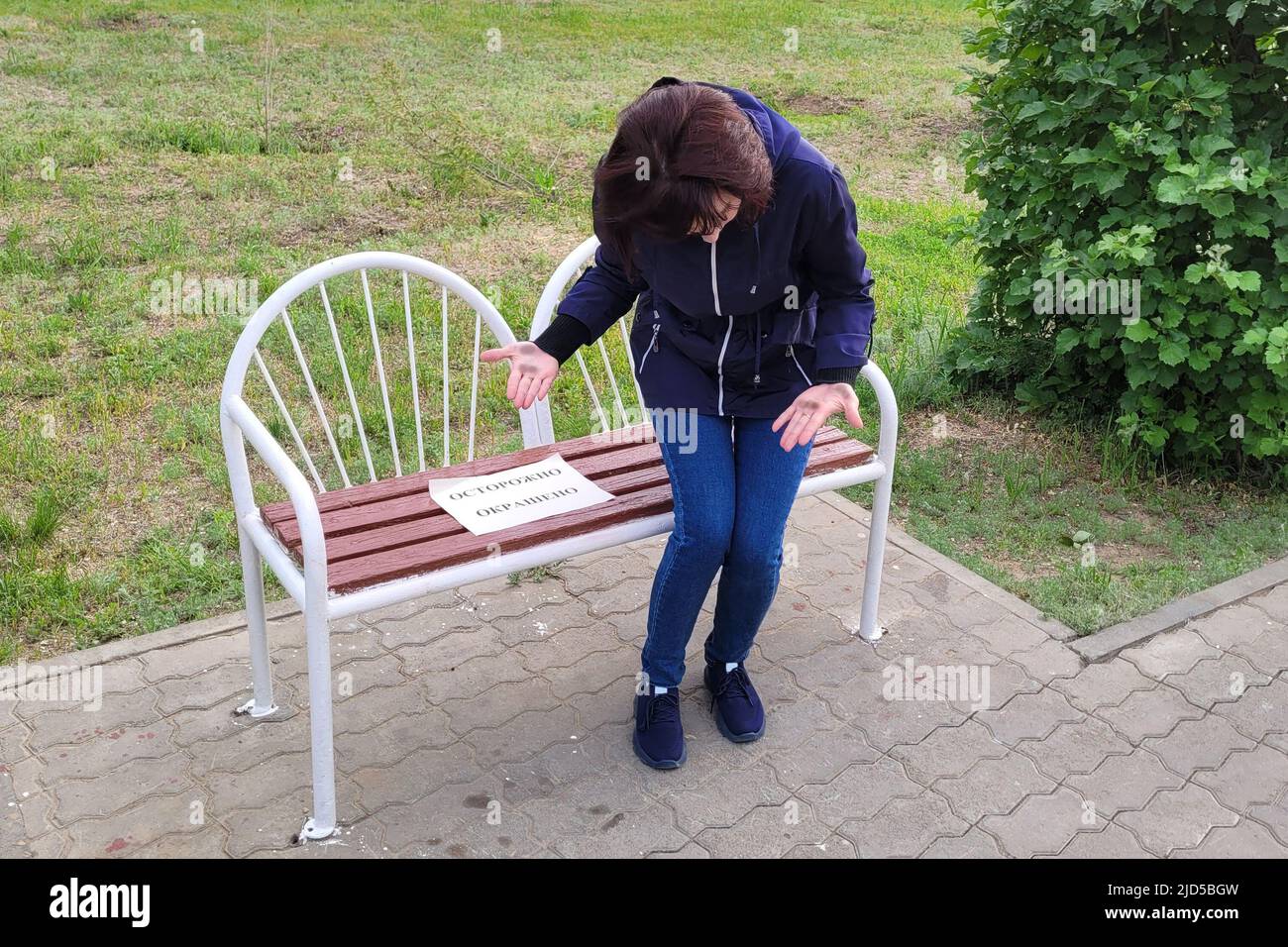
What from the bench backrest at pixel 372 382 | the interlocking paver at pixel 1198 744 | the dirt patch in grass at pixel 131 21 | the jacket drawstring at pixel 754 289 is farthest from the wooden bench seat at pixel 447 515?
the dirt patch in grass at pixel 131 21

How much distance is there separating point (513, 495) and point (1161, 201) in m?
2.34

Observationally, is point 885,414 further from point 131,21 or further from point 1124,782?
point 131,21

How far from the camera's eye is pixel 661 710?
9.75ft

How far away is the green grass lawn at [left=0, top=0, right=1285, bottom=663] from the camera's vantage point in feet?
12.8

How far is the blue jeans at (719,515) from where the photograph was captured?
279cm

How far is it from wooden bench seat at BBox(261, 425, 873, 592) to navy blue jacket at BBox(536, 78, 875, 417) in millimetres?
249

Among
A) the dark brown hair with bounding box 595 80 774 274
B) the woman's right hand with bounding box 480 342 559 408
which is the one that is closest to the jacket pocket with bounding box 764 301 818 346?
the dark brown hair with bounding box 595 80 774 274

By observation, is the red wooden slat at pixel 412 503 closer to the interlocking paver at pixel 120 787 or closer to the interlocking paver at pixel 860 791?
the interlocking paver at pixel 120 787

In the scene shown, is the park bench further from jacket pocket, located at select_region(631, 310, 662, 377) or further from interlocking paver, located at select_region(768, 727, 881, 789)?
interlocking paver, located at select_region(768, 727, 881, 789)

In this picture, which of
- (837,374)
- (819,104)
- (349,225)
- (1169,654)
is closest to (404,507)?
(837,374)

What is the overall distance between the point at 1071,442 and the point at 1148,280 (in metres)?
0.76

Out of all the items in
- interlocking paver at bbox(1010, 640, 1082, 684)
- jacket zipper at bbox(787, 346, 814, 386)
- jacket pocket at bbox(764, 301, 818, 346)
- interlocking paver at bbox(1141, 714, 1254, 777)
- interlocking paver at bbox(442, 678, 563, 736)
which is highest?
jacket pocket at bbox(764, 301, 818, 346)

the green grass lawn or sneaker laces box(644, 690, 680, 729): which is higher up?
the green grass lawn

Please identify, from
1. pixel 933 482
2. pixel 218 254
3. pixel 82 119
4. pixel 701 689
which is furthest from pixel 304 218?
pixel 701 689
